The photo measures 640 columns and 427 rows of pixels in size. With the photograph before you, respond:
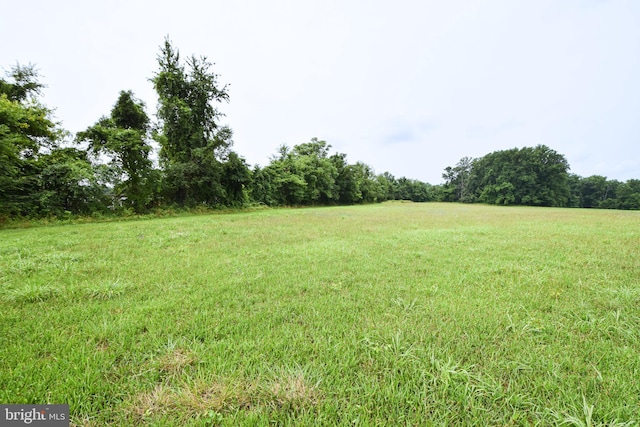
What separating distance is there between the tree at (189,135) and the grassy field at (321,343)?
14.2m

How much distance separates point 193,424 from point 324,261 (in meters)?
3.48

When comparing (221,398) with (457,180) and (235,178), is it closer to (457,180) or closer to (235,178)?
(235,178)

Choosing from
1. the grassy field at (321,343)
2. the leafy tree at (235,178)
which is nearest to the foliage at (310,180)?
the leafy tree at (235,178)

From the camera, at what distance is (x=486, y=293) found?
315cm

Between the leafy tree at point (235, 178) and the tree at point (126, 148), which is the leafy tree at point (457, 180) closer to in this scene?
the leafy tree at point (235, 178)

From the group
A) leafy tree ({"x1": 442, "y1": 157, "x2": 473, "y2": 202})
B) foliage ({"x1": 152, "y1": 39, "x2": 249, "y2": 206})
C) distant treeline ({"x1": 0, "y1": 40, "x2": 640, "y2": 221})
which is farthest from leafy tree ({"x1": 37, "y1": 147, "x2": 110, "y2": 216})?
leafy tree ({"x1": 442, "y1": 157, "x2": 473, "y2": 202})

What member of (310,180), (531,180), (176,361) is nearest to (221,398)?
(176,361)

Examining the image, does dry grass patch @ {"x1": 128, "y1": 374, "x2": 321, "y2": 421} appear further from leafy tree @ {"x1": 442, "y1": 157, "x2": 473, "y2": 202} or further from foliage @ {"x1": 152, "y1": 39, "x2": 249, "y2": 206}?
leafy tree @ {"x1": 442, "y1": 157, "x2": 473, "y2": 202}

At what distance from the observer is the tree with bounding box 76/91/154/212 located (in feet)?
43.8

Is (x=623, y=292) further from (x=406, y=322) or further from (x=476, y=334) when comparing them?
(x=406, y=322)

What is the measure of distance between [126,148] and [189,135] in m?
5.03

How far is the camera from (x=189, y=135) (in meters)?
18.1

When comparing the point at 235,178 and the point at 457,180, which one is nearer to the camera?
the point at 235,178

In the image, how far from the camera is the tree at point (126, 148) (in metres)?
13.4
